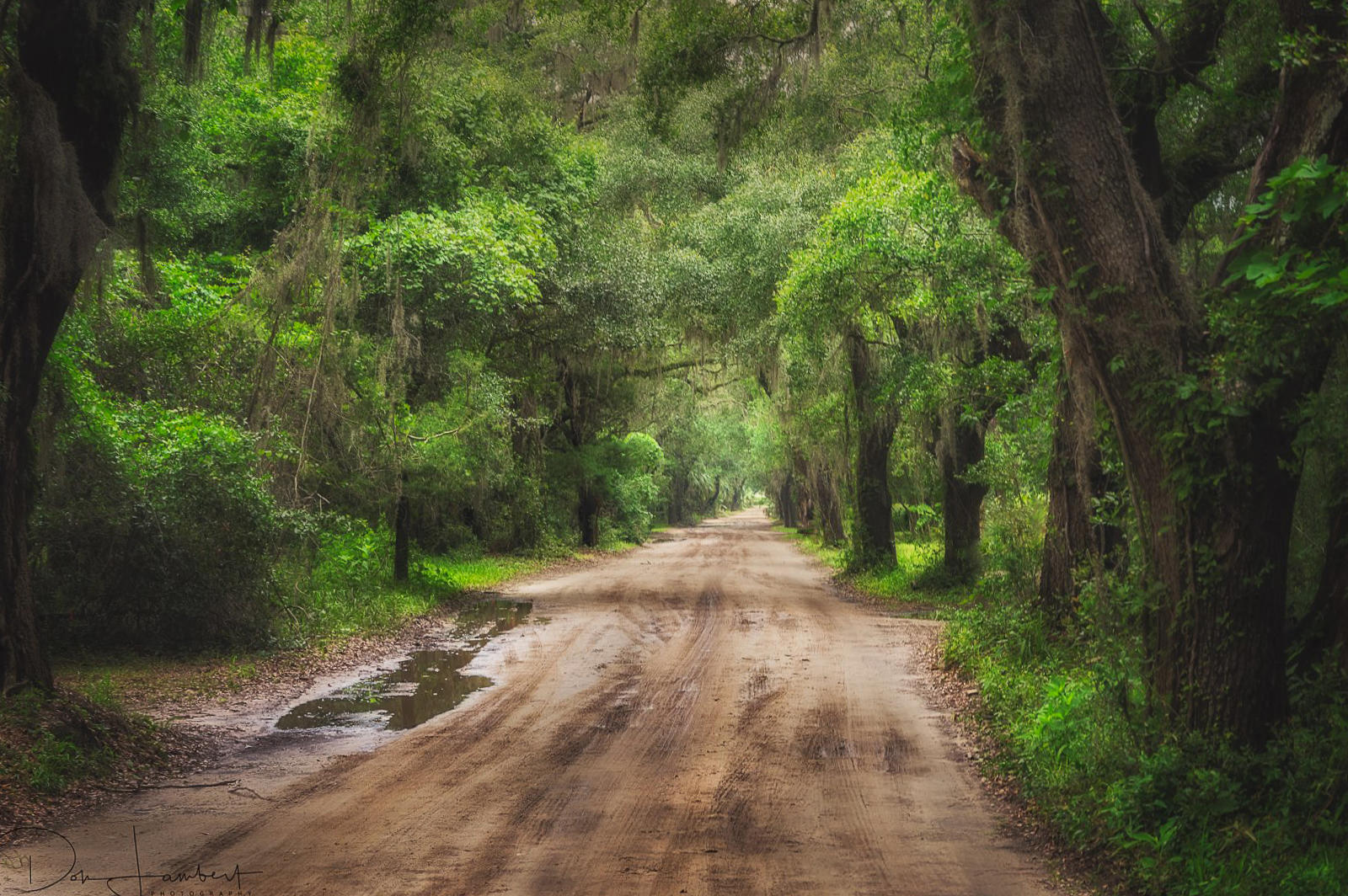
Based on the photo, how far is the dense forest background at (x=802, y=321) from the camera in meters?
5.46

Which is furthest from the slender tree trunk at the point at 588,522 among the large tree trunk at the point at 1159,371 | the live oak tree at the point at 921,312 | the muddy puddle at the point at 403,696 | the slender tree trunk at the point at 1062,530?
the large tree trunk at the point at 1159,371

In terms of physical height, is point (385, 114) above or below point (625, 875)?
above

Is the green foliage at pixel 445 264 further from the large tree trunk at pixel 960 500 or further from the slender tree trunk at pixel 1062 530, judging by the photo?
the slender tree trunk at pixel 1062 530

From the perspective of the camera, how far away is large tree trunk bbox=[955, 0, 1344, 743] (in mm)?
5453

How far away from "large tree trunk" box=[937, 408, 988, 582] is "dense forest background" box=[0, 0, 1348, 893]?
0.09 m

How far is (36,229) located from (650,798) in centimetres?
574

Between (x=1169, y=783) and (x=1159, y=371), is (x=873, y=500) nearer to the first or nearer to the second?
(x=1159, y=371)

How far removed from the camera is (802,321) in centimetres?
1703

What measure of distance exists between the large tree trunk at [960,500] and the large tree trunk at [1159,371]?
1308 cm

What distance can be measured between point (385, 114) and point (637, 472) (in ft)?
84.0

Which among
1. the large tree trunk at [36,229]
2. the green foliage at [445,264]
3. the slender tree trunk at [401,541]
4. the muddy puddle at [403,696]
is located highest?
Result: the green foliage at [445,264]

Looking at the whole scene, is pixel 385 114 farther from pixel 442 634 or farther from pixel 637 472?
pixel 637 472

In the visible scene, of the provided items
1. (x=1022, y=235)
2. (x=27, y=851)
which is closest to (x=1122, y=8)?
(x=1022, y=235)

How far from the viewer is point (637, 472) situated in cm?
3706
